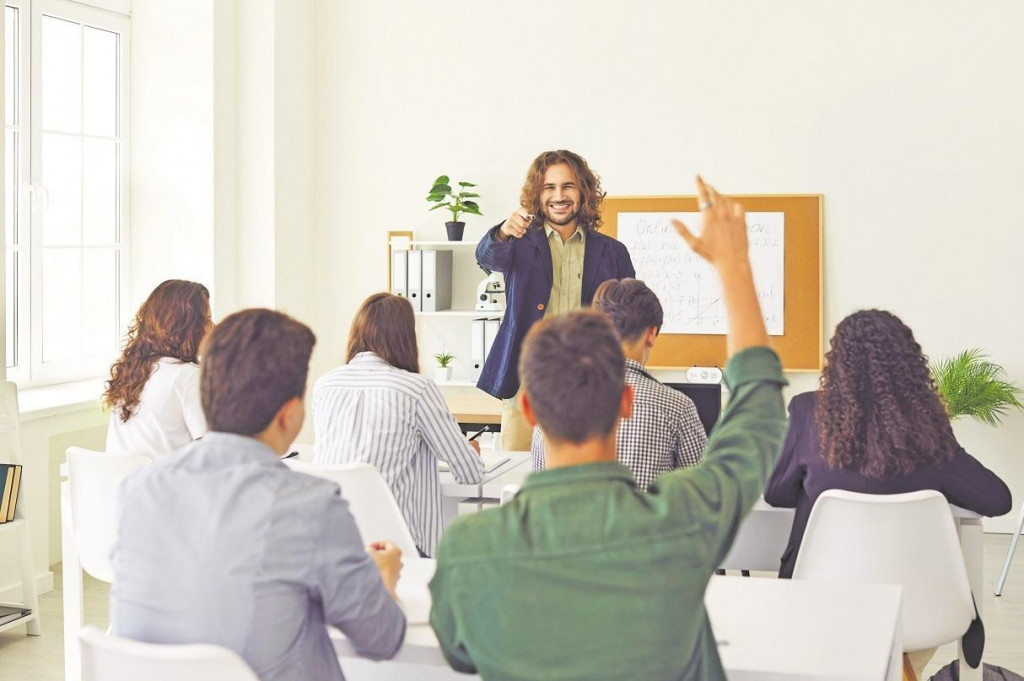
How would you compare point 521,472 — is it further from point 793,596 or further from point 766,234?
point 766,234

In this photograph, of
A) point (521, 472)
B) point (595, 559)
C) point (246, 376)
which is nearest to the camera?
point (595, 559)

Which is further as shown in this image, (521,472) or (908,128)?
(908,128)

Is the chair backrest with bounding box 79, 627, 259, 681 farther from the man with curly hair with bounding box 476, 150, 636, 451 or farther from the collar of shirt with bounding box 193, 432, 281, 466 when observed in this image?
the man with curly hair with bounding box 476, 150, 636, 451

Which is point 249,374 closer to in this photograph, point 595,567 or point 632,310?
point 595,567

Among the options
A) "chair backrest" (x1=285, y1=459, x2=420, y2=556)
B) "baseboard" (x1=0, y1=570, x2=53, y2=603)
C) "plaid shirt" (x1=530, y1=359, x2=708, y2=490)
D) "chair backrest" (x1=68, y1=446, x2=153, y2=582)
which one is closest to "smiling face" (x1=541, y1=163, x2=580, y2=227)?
"plaid shirt" (x1=530, y1=359, x2=708, y2=490)

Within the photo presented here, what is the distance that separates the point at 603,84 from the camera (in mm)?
5848

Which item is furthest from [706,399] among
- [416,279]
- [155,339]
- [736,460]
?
[416,279]

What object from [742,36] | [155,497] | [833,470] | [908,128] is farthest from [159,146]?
[155,497]

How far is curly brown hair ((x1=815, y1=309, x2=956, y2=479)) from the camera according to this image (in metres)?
2.60

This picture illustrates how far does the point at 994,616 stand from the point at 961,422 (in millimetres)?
1524

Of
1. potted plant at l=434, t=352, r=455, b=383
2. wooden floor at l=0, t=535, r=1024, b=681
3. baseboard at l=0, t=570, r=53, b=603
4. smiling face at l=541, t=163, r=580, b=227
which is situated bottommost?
wooden floor at l=0, t=535, r=1024, b=681

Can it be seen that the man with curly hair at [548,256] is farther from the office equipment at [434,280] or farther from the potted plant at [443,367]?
the potted plant at [443,367]

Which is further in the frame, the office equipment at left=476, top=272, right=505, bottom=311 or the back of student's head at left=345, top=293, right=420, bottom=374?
the office equipment at left=476, top=272, right=505, bottom=311

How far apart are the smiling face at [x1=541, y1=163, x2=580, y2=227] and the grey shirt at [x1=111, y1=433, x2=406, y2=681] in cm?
227
